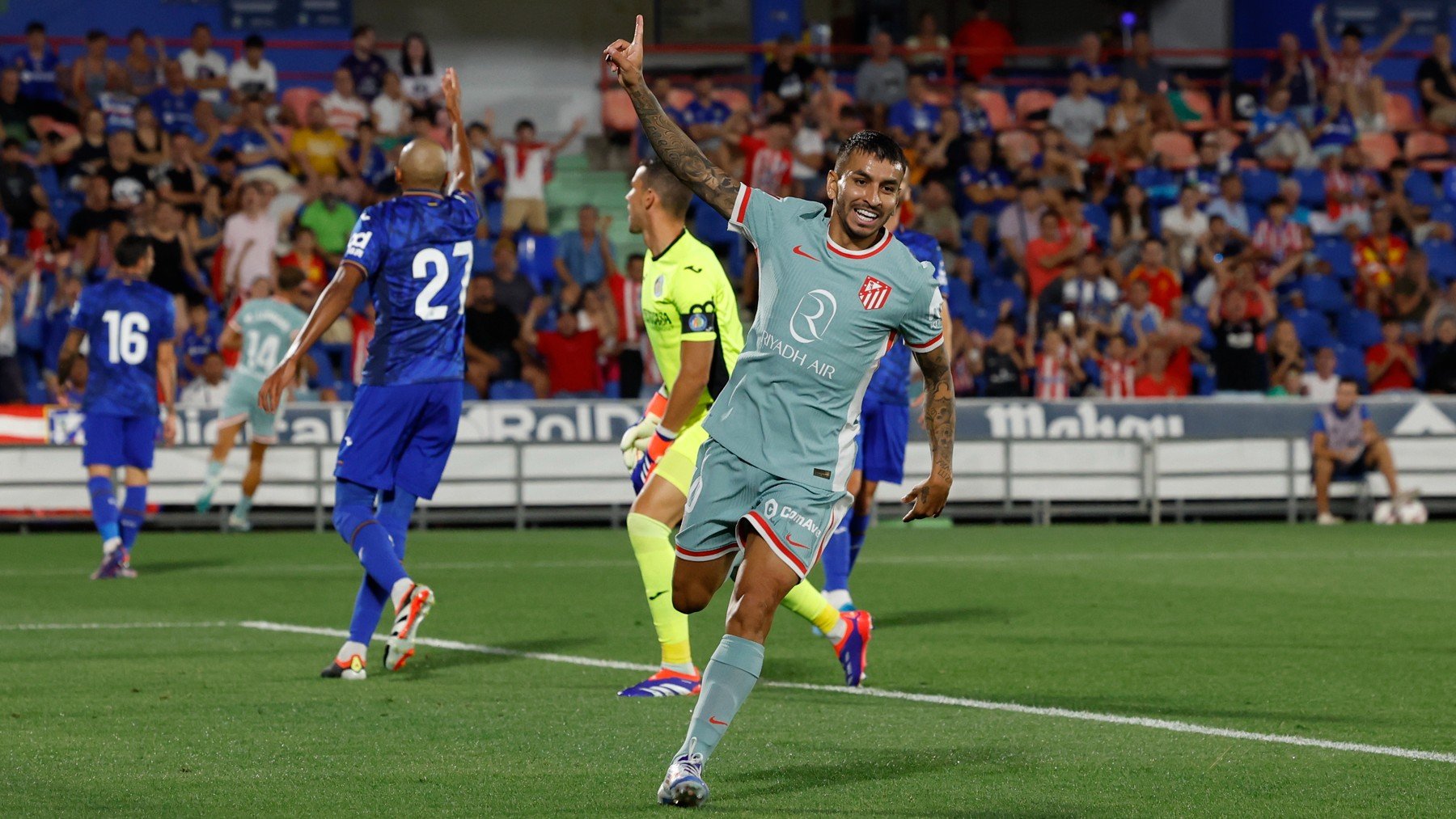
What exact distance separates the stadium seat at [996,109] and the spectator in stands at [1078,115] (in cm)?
64

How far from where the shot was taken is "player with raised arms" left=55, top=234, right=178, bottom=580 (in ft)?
44.4

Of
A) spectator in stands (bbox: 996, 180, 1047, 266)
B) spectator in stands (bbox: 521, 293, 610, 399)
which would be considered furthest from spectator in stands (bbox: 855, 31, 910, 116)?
spectator in stands (bbox: 521, 293, 610, 399)

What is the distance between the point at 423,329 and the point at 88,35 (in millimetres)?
15769

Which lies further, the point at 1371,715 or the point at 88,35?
the point at 88,35

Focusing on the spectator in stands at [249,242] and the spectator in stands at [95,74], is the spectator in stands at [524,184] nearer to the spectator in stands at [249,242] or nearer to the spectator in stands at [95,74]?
the spectator in stands at [249,242]

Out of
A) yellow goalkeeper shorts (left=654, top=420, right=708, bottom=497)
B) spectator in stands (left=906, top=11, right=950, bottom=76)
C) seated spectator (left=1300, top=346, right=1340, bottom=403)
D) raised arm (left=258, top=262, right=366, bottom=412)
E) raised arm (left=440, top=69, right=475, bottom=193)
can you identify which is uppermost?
spectator in stands (left=906, top=11, right=950, bottom=76)

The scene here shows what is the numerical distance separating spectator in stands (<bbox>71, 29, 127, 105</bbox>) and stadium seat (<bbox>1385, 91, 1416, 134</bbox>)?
17630mm

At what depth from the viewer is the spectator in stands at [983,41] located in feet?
90.5

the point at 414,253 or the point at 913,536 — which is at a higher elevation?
the point at 414,253

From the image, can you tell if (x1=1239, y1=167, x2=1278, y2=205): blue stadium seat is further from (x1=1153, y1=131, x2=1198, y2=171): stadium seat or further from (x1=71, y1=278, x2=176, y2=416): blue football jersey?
(x1=71, y1=278, x2=176, y2=416): blue football jersey

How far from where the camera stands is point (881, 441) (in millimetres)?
10703

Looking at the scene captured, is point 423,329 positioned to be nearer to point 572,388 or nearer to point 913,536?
point 913,536

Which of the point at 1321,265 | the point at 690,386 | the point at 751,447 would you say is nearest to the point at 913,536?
the point at 1321,265

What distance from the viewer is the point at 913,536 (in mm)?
17734
